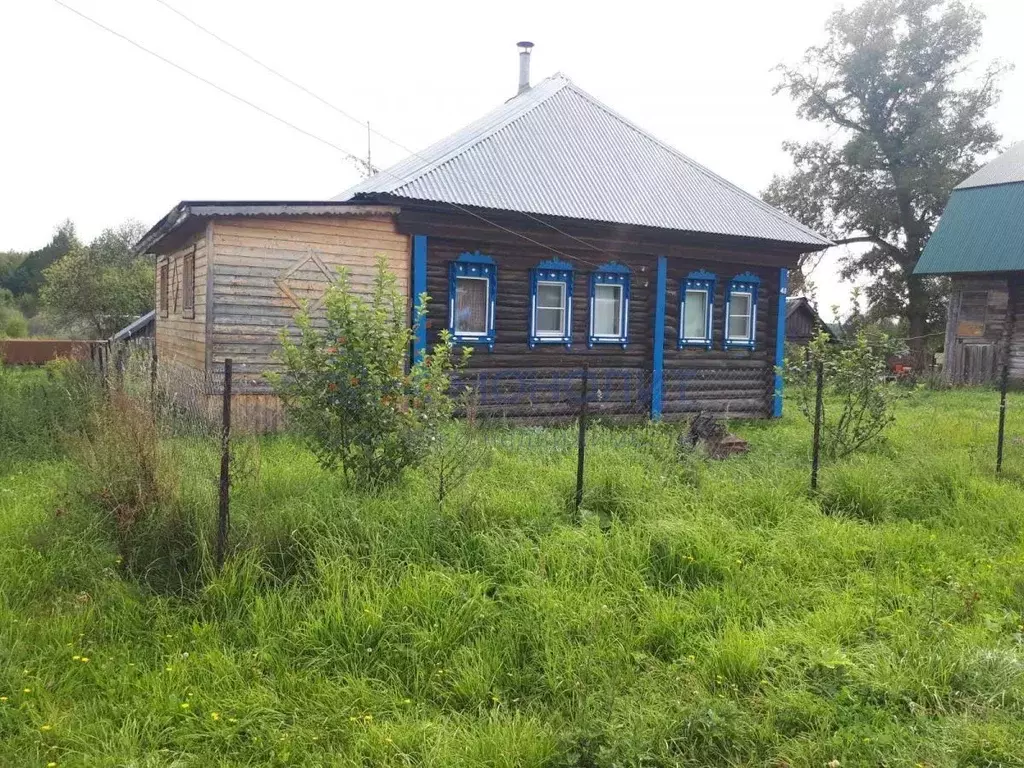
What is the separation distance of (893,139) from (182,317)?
28.3 meters

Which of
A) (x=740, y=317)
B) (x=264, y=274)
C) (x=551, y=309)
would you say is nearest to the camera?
(x=264, y=274)

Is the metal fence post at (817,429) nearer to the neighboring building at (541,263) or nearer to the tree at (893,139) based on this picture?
the neighboring building at (541,263)

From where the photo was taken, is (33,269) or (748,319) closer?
(748,319)

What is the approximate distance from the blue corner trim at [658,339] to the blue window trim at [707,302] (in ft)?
1.54

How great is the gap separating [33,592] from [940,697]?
16.6ft

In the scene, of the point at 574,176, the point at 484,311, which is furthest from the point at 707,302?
the point at 484,311

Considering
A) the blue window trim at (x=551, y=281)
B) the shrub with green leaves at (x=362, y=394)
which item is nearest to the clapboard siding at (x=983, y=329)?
the blue window trim at (x=551, y=281)

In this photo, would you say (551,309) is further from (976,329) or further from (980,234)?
(980,234)

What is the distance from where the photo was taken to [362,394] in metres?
5.67

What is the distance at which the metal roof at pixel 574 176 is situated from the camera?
12188mm

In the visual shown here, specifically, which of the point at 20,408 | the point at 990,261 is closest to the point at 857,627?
the point at 20,408

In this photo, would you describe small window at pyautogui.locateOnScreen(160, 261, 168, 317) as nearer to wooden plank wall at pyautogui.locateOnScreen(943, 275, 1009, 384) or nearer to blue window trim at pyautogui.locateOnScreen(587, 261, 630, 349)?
blue window trim at pyautogui.locateOnScreen(587, 261, 630, 349)

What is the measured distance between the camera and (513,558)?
4.98 metres

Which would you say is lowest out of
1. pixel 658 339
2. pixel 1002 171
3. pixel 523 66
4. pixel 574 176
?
pixel 658 339
